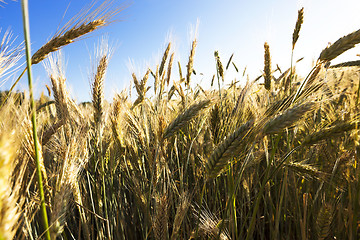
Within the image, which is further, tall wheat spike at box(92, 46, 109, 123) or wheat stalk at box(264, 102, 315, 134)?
tall wheat spike at box(92, 46, 109, 123)

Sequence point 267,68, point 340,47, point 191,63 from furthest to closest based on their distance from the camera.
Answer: point 191,63, point 267,68, point 340,47

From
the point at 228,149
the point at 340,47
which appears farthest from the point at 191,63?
the point at 228,149

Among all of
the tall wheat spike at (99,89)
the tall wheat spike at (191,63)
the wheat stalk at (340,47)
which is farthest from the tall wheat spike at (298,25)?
the tall wheat spike at (99,89)

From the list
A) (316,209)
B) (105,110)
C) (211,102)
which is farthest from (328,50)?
(105,110)

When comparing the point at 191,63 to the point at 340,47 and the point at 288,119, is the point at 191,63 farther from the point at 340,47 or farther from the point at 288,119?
the point at 288,119

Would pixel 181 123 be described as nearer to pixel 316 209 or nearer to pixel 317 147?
pixel 317 147

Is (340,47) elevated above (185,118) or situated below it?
above

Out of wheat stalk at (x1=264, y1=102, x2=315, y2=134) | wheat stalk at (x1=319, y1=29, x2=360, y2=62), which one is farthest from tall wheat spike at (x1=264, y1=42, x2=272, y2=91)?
wheat stalk at (x1=264, y1=102, x2=315, y2=134)

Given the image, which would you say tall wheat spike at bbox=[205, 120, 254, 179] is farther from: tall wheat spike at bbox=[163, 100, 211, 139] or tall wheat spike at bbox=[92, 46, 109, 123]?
tall wheat spike at bbox=[92, 46, 109, 123]

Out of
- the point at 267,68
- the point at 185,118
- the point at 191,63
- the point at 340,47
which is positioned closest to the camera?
the point at 340,47

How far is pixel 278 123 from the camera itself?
859 millimetres

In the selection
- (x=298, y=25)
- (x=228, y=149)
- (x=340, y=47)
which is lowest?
(x=228, y=149)

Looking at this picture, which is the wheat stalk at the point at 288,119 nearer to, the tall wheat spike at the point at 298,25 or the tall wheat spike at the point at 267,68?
the tall wheat spike at the point at 298,25

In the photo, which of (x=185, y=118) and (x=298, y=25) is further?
(x=298, y=25)
